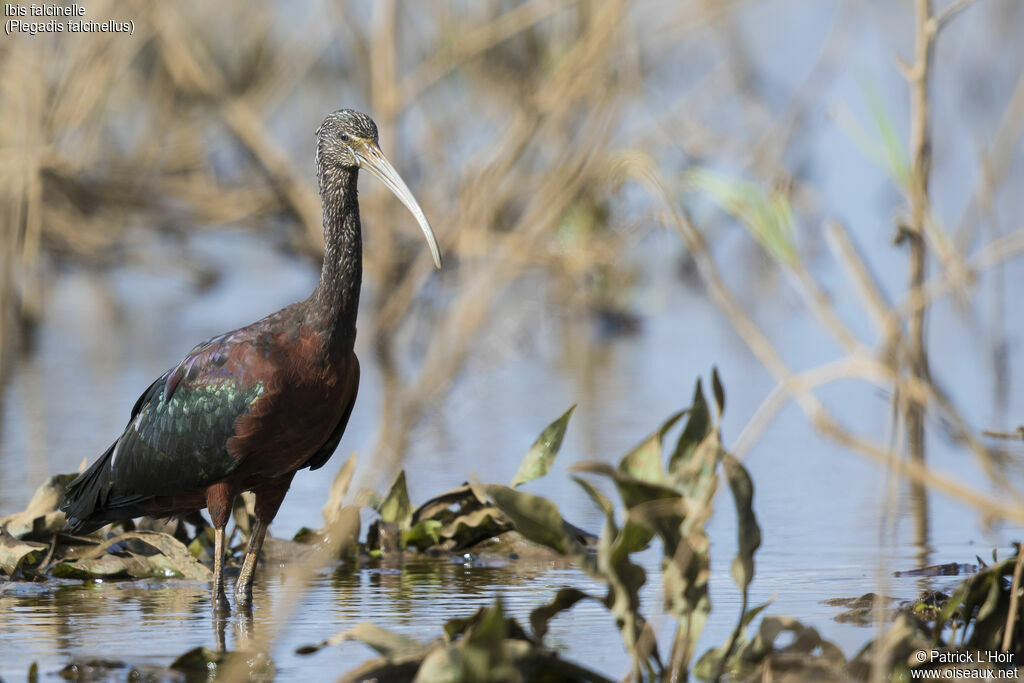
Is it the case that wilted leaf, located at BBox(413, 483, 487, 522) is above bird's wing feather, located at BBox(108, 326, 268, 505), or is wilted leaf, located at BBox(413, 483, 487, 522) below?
below

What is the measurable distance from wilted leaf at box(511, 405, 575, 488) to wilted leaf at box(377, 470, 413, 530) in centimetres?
83

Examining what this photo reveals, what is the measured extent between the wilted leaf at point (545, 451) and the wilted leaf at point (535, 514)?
59 centimetres

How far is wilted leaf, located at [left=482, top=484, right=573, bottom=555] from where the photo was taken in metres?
4.06

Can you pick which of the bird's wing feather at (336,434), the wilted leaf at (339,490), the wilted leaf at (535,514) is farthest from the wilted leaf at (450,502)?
the wilted leaf at (535,514)

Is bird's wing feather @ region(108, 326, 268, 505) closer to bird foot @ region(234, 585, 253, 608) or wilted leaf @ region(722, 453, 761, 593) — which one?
bird foot @ region(234, 585, 253, 608)

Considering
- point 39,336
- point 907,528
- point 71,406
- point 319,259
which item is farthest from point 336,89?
point 907,528

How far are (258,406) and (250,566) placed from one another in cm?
75

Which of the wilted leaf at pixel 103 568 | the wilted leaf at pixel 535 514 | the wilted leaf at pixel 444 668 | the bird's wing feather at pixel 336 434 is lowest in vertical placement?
the wilted leaf at pixel 444 668

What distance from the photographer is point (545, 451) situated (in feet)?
16.6

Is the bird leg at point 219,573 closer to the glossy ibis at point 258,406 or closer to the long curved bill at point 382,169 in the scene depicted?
the glossy ibis at point 258,406

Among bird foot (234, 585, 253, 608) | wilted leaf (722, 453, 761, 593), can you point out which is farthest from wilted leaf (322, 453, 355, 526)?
wilted leaf (722, 453, 761, 593)

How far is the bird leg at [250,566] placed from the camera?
5.68m

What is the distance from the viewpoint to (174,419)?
18.5 feet

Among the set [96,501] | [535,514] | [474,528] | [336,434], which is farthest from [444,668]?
[474,528]
